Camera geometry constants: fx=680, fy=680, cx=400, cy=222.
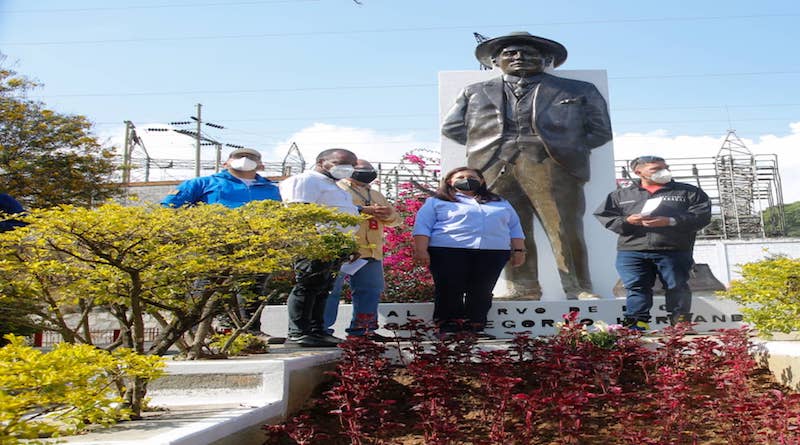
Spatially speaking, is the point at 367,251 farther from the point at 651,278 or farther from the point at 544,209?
the point at 544,209

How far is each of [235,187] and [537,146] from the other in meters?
3.28

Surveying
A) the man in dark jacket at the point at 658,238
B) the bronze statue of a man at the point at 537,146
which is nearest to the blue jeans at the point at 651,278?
the man in dark jacket at the point at 658,238

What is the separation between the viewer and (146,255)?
3.27 metres

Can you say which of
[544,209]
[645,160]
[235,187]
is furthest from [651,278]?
[235,187]

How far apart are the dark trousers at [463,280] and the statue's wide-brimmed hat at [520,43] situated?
3.01m

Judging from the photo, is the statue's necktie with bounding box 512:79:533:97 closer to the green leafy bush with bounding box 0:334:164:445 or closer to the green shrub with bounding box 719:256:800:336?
the green shrub with bounding box 719:256:800:336

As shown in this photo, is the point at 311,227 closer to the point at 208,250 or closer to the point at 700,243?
the point at 208,250

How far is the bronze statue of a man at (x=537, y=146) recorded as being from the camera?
278 inches

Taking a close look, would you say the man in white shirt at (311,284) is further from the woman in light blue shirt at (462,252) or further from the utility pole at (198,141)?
the utility pole at (198,141)

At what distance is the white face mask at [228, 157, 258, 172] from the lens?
17.4 ft

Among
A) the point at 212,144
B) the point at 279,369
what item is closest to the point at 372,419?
the point at 279,369

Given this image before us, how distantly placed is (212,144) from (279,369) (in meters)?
26.6

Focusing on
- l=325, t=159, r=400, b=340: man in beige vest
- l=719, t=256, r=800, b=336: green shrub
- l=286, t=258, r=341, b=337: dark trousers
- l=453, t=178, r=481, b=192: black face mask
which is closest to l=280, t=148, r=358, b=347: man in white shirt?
l=286, t=258, r=341, b=337: dark trousers

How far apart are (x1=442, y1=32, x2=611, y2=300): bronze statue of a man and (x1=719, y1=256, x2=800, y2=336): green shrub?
2487mm
